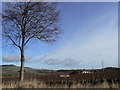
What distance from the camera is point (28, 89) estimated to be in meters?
8.44

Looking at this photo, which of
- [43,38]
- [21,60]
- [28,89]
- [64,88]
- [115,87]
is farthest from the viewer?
[43,38]

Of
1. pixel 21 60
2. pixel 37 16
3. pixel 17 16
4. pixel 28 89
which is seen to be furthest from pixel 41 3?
pixel 28 89

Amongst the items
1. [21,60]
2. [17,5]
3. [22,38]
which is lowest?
[21,60]

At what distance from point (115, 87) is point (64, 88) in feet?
7.01

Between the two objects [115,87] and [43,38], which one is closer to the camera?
[115,87]

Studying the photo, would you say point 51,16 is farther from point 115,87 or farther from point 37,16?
point 115,87

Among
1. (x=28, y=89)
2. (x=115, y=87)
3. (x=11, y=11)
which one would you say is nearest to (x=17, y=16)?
(x=11, y=11)

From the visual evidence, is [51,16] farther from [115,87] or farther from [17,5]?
[115,87]

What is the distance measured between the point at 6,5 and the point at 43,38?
3.88 meters

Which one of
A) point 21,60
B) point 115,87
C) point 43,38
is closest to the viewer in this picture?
point 115,87

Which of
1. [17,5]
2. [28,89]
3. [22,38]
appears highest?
[17,5]

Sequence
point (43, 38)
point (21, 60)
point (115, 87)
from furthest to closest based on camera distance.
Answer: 1. point (43, 38)
2. point (21, 60)
3. point (115, 87)

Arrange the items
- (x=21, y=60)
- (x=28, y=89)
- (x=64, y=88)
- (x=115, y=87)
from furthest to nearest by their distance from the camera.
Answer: (x=21, y=60) → (x=28, y=89) → (x=64, y=88) → (x=115, y=87)

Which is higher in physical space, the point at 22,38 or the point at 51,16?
the point at 51,16
